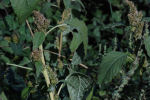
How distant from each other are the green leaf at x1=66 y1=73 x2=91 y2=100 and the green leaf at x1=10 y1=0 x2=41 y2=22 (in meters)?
0.49

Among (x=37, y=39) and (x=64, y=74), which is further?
(x=64, y=74)

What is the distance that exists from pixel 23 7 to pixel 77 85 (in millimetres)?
550

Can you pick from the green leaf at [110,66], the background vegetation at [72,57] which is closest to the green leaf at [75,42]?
the background vegetation at [72,57]

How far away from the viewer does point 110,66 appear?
143cm

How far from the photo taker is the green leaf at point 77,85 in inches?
58.9

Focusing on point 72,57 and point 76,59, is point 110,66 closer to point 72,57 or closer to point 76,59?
point 76,59

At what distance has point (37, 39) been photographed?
1295 millimetres

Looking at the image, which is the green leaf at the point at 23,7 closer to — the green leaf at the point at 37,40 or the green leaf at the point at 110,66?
the green leaf at the point at 37,40

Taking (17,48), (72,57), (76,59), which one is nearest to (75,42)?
(76,59)

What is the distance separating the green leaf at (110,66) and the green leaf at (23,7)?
46 cm

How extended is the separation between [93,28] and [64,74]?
1550 millimetres

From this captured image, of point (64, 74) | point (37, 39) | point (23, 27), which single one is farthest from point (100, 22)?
point (37, 39)

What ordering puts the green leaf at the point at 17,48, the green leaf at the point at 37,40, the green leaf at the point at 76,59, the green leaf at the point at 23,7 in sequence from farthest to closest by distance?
the green leaf at the point at 17,48
the green leaf at the point at 76,59
the green leaf at the point at 37,40
the green leaf at the point at 23,7

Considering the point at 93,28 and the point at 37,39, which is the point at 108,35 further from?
the point at 37,39
